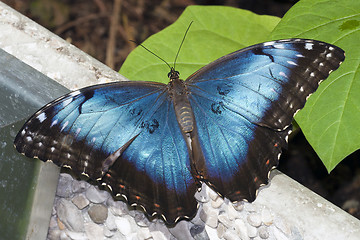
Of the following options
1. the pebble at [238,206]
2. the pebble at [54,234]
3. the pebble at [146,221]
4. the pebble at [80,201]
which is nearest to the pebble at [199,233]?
the pebble at [146,221]

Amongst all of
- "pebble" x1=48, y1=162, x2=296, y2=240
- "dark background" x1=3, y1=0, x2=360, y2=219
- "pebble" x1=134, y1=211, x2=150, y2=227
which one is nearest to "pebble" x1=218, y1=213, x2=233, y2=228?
"pebble" x1=48, y1=162, x2=296, y2=240

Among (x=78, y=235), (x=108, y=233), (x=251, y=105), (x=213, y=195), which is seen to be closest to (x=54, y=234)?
(x=78, y=235)

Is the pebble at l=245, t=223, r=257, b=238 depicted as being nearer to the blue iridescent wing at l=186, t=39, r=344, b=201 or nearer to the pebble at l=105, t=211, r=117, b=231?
the blue iridescent wing at l=186, t=39, r=344, b=201

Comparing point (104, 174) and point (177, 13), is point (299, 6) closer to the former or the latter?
point (104, 174)

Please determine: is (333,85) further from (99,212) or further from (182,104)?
(99,212)

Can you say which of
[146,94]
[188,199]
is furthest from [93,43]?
[188,199]
